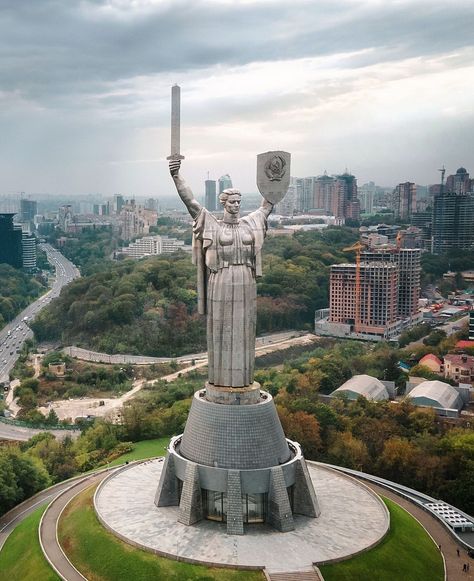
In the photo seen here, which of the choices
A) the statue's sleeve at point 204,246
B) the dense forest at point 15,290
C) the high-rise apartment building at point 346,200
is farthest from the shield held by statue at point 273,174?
the high-rise apartment building at point 346,200

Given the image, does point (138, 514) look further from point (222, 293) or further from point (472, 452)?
point (472, 452)

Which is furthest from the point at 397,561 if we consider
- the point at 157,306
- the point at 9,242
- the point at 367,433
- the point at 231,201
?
the point at 9,242

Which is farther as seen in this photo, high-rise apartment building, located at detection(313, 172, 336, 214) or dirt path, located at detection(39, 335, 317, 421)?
high-rise apartment building, located at detection(313, 172, 336, 214)

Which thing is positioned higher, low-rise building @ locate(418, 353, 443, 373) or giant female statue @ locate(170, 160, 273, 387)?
giant female statue @ locate(170, 160, 273, 387)

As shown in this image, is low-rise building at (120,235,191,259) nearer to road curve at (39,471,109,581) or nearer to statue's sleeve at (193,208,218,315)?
road curve at (39,471,109,581)

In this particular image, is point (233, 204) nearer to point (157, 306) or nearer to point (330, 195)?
point (157, 306)

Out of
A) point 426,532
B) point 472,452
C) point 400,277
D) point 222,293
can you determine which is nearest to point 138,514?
point 222,293

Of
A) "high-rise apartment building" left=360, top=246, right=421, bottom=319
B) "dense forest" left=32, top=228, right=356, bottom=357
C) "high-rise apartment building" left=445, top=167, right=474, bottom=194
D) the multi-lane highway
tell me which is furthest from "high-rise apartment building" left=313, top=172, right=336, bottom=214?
"high-rise apartment building" left=360, top=246, right=421, bottom=319
